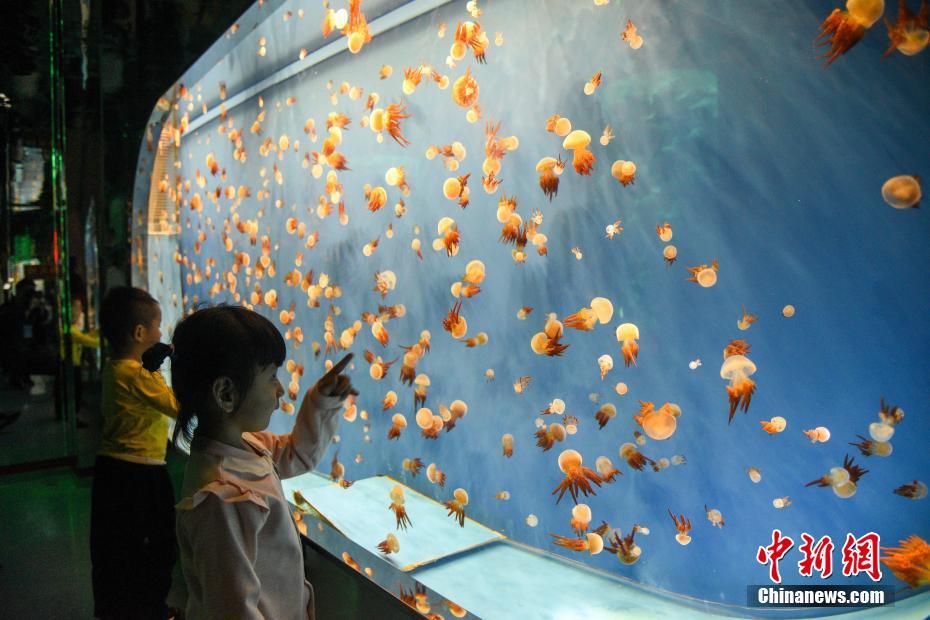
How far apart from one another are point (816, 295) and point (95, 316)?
4.28 m

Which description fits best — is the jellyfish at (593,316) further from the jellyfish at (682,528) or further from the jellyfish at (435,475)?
the jellyfish at (435,475)

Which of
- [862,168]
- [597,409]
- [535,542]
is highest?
[862,168]

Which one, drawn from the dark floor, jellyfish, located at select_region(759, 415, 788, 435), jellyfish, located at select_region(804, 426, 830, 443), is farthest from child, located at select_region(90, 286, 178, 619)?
jellyfish, located at select_region(804, 426, 830, 443)

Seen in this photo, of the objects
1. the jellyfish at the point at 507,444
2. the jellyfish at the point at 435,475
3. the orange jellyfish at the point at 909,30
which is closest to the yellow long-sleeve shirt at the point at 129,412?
the jellyfish at the point at 435,475

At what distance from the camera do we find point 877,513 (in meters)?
1.69

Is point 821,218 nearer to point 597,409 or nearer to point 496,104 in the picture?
point 597,409

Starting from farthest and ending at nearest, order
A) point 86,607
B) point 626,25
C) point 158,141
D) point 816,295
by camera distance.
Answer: point 158,141
point 86,607
point 626,25
point 816,295

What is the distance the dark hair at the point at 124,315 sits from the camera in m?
2.58

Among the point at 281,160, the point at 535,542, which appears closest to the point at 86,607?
the point at 535,542

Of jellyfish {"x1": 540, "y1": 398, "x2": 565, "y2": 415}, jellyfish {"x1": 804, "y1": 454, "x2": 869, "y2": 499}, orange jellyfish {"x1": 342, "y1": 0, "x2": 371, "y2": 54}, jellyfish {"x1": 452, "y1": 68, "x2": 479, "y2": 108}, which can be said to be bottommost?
jellyfish {"x1": 804, "y1": 454, "x2": 869, "y2": 499}

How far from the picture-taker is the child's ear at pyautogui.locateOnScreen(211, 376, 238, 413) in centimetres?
144

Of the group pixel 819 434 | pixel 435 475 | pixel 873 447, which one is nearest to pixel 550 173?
pixel 819 434

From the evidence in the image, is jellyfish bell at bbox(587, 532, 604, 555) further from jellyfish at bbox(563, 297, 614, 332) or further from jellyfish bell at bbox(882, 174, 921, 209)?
jellyfish bell at bbox(882, 174, 921, 209)

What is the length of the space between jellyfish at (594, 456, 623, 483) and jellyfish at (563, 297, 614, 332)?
0.48m
